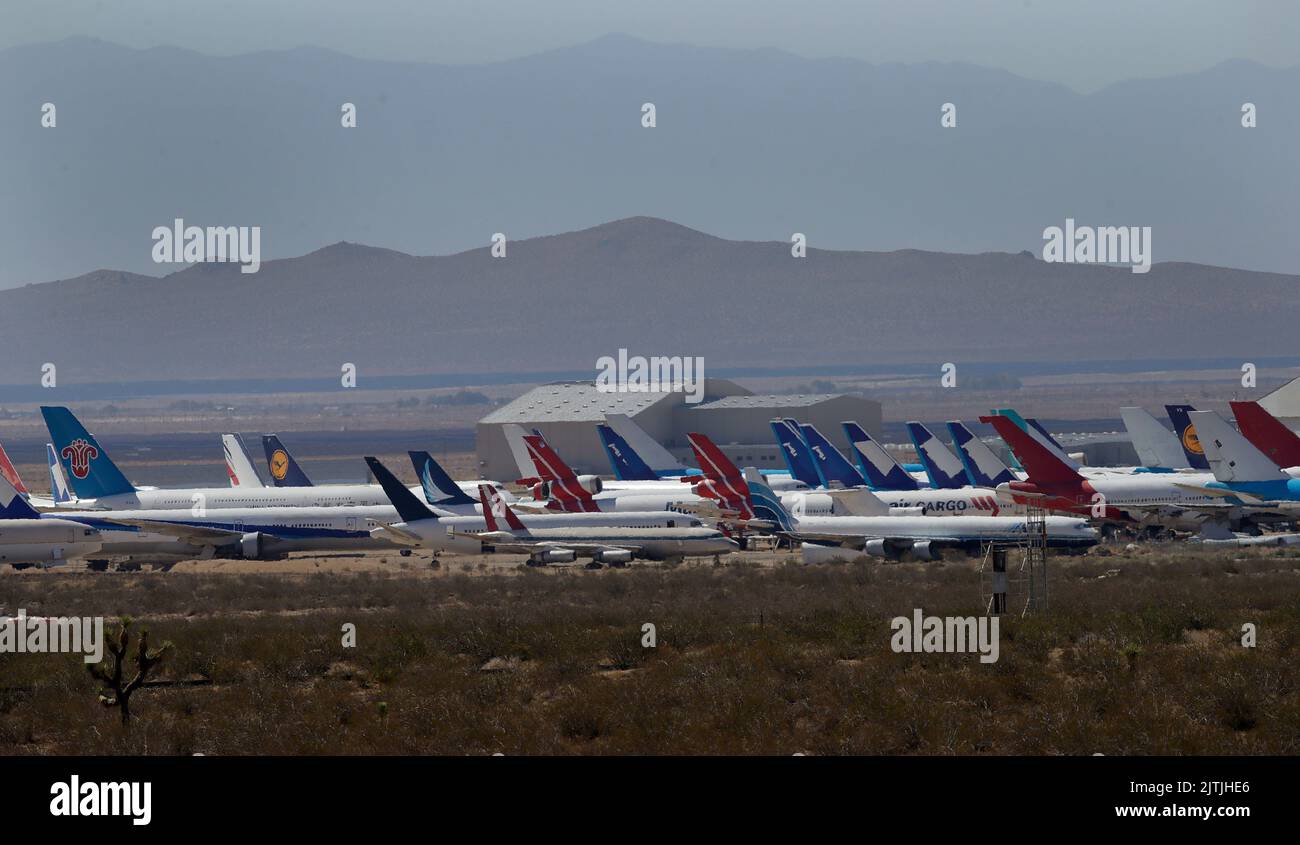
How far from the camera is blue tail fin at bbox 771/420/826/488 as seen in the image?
91.3m

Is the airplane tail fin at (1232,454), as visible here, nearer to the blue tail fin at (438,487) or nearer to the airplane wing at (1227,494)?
the airplane wing at (1227,494)

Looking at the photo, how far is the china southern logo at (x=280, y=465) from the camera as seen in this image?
350ft

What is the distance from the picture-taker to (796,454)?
92875mm

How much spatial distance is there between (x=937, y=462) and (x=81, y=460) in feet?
150

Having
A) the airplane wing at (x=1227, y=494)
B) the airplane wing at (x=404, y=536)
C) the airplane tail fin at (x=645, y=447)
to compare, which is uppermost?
the airplane tail fin at (x=645, y=447)

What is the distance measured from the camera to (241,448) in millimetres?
104812

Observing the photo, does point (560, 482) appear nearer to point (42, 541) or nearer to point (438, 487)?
point (438, 487)

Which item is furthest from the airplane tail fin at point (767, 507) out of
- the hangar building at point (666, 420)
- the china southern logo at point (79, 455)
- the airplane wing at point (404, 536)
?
the hangar building at point (666, 420)

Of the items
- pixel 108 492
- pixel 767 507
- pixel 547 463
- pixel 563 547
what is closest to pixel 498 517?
pixel 563 547

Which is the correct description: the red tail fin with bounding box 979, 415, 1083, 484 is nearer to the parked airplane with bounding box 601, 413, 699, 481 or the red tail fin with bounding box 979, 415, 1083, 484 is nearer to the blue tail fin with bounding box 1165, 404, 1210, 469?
the blue tail fin with bounding box 1165, 404, 1210, 469

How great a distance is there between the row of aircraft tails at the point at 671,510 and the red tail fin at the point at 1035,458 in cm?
8
